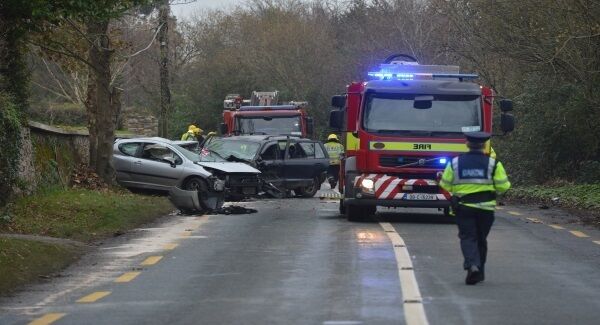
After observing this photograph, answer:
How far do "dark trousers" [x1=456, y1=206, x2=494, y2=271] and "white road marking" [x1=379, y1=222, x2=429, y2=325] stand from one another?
683 mm

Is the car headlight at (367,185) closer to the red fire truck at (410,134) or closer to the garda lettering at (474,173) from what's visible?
the red fire truck at (410,134)

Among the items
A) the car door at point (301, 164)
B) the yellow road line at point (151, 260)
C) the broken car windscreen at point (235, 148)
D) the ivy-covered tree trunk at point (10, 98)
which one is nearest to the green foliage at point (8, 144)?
the ivy-covered tree trunk at point (10, 98)

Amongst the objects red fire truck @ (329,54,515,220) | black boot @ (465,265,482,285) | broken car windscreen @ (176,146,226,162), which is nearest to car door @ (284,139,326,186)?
broken car windscreen @ (176,146,226,162)

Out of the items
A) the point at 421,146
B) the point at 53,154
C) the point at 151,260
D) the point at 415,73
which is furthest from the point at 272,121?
the point at 151,260

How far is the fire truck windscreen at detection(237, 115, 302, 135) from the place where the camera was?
117 feet

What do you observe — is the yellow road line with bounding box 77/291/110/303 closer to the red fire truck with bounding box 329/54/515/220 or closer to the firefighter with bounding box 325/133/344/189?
the red fire truck with bounding box 329/54/515/220

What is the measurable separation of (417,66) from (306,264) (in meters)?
8.49

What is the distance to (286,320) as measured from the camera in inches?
389

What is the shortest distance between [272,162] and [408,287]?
59.8ft

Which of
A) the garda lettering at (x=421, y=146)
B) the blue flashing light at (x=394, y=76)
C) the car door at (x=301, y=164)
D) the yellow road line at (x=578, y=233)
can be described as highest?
the blue flashing light at (x=394, y=76)

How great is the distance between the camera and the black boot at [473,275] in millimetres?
12055

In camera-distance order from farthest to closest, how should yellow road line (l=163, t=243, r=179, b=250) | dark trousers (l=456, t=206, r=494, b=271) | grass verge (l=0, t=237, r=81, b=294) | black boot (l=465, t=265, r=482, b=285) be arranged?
yellow road line (l=163, t=243, r=179, b=250), grass verge (l=0, t=237, r=81, b=294), dark trousers (l=456, t=206, r=494, b=271), black boot (l=465, t=265, r=482, b=285)

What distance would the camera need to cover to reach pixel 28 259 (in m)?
13.9

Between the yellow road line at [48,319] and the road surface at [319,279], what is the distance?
4cm
